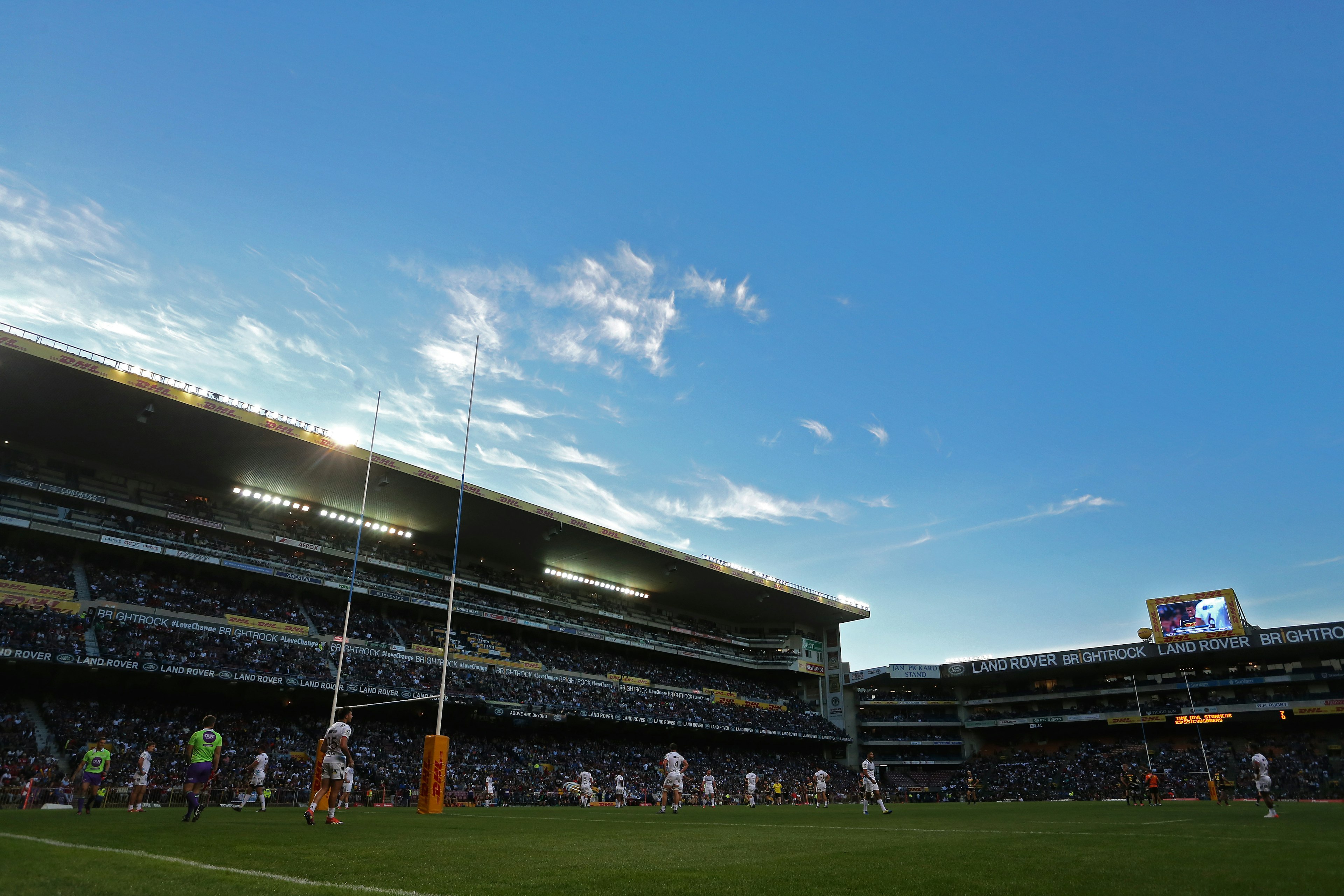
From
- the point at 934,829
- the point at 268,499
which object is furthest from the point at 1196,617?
the point at 268,499

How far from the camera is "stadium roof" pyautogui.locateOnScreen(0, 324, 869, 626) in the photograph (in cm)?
3022

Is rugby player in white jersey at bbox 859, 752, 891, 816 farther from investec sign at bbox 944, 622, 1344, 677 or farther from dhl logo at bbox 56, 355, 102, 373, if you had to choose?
investec sign at bbox 944, 622, 1344, 677

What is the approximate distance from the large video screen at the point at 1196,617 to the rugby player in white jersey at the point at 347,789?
2256 inches

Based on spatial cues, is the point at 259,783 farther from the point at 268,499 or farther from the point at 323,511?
the point at 323,511

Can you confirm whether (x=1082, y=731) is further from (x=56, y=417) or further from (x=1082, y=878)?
(x=56, y=417)

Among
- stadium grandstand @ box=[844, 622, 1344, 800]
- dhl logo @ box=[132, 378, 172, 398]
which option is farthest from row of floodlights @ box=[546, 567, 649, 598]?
dhl logo @ box=[132, 378, 172, 398]

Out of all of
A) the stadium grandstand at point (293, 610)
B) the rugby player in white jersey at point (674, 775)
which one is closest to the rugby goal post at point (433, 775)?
the rugby player in white jersey at point (674, 775)

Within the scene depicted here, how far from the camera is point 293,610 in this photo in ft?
127

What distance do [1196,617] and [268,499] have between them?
64041 millimetres

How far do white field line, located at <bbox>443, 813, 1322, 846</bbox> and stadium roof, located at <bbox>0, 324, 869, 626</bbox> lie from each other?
23.4m

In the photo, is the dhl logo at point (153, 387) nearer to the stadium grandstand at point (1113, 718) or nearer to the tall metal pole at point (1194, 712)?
the stadium grandstand at point (1113, 718)

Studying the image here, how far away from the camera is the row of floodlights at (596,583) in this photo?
54.5 metres

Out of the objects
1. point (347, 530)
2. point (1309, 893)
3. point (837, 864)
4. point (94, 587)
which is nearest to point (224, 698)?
point (94, 587)

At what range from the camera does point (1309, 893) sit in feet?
15.1
